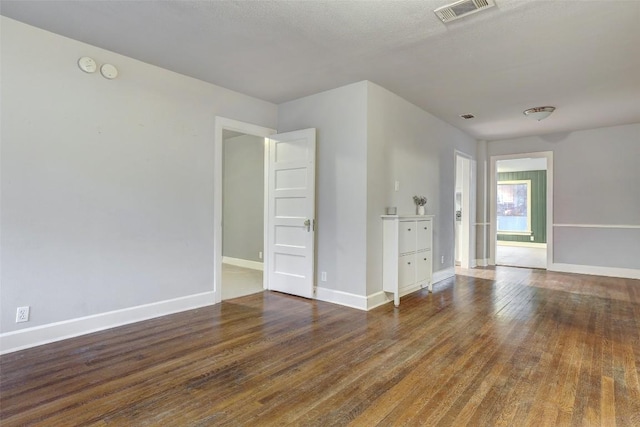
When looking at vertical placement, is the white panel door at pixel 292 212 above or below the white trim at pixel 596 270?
above

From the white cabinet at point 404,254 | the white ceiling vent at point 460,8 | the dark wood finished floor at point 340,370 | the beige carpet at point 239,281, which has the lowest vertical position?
the dark wood finished floor at point 340,370

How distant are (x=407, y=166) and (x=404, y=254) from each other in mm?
1235

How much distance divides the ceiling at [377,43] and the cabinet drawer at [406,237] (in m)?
1.62

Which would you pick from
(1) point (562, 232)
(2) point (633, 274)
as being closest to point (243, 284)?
(1) point (562, 232)

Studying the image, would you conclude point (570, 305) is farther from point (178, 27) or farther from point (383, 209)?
point (178, 27)

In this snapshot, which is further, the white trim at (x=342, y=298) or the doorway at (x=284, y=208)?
the doorway at (x=284, y=208)

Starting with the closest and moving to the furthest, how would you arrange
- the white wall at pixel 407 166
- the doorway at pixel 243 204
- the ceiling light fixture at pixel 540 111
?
1. the white wall at pixel 407 166
2. the ceiling light fixture at pixel 540 111
3. the doorway at pixel 243 204

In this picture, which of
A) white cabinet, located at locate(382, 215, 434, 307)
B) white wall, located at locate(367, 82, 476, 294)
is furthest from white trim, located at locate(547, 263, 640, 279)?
white cabinet, located at locate(382, 215, 434, 307)

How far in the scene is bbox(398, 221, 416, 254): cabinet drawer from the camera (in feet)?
13.5

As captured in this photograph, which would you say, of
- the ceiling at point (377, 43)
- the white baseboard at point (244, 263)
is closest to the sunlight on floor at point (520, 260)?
the ceiling at point (377, 43)

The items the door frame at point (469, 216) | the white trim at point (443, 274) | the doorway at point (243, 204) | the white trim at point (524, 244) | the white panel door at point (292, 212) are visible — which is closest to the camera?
the white panel door at point (292, 212)

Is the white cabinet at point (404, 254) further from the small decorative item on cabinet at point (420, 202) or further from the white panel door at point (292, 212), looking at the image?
the white panel door at point (292, 212)

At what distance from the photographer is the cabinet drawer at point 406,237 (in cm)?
412

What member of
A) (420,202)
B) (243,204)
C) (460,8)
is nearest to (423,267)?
(420,202)
